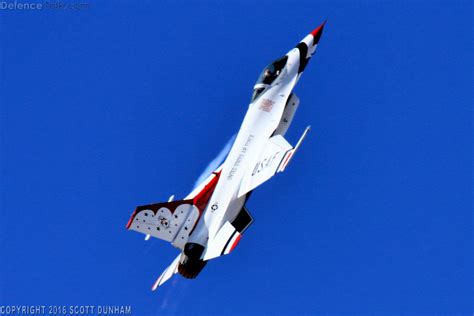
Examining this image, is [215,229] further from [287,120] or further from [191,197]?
[287,120]

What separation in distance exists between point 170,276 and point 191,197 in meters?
2.02

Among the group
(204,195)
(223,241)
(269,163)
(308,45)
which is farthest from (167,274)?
(308,45)

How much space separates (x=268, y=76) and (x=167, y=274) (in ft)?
20.4

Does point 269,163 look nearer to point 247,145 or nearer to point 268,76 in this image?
point 247,145

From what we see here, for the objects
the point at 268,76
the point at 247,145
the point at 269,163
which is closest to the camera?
the point at 269,163

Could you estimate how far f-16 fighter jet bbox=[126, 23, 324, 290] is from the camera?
79.3 ft

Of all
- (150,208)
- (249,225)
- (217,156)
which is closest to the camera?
(150,208)

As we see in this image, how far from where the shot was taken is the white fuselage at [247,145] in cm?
2481

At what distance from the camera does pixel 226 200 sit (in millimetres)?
25062

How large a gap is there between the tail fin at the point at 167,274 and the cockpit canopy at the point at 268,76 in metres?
5.10

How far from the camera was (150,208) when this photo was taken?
23.8m

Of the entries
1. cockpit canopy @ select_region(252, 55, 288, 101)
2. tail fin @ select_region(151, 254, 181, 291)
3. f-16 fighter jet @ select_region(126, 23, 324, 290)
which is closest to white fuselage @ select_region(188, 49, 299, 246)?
f-16 fighter jet @ select_region(126, 23, 324, 290)

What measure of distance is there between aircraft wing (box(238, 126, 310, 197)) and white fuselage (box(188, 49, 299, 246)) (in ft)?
0.59

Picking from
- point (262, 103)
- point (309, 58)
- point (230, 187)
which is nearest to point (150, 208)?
point (230, 187)
